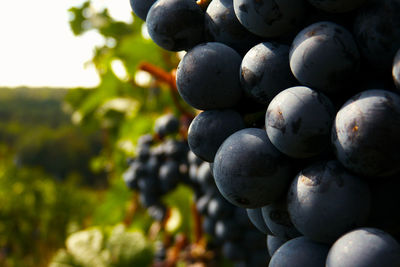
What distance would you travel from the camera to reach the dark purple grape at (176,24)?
54 centimetres

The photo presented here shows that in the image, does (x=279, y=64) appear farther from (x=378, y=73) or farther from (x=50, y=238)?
(x=50, y=238)

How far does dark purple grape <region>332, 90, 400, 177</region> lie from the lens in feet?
1.27

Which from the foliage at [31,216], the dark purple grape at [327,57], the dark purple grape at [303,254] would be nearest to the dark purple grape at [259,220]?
the dark purple grape at [303,254]

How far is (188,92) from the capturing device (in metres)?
0.52

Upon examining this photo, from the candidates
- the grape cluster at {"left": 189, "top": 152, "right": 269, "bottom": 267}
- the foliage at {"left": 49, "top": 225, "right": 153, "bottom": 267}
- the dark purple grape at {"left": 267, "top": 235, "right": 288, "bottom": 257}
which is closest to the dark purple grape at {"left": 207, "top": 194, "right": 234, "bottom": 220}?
the grape cluster at {"left": 189, "top": 152, "right": 269, "bottom": 267}

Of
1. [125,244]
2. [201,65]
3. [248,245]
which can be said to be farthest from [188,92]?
[125,244]

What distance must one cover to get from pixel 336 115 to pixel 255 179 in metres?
0.12

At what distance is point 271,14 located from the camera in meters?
0.47

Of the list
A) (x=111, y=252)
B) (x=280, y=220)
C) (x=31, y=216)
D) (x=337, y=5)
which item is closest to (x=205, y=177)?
(x=111, y=252)

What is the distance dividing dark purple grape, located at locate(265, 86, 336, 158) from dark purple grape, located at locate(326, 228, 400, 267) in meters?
0.10

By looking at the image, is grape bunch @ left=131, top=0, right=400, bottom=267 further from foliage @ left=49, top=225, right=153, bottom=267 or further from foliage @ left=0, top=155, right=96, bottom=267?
foliage @ left=0, top=155, right=96, bottom=267

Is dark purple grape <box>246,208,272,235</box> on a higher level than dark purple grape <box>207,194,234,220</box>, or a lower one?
higher

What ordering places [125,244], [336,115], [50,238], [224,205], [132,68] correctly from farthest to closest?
[50,238] → [132,68] → [125,244] → [224,205] → [336,115]

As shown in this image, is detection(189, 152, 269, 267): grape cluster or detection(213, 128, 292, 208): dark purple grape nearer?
detection(213, 128, 292, 208): dark purple grape
